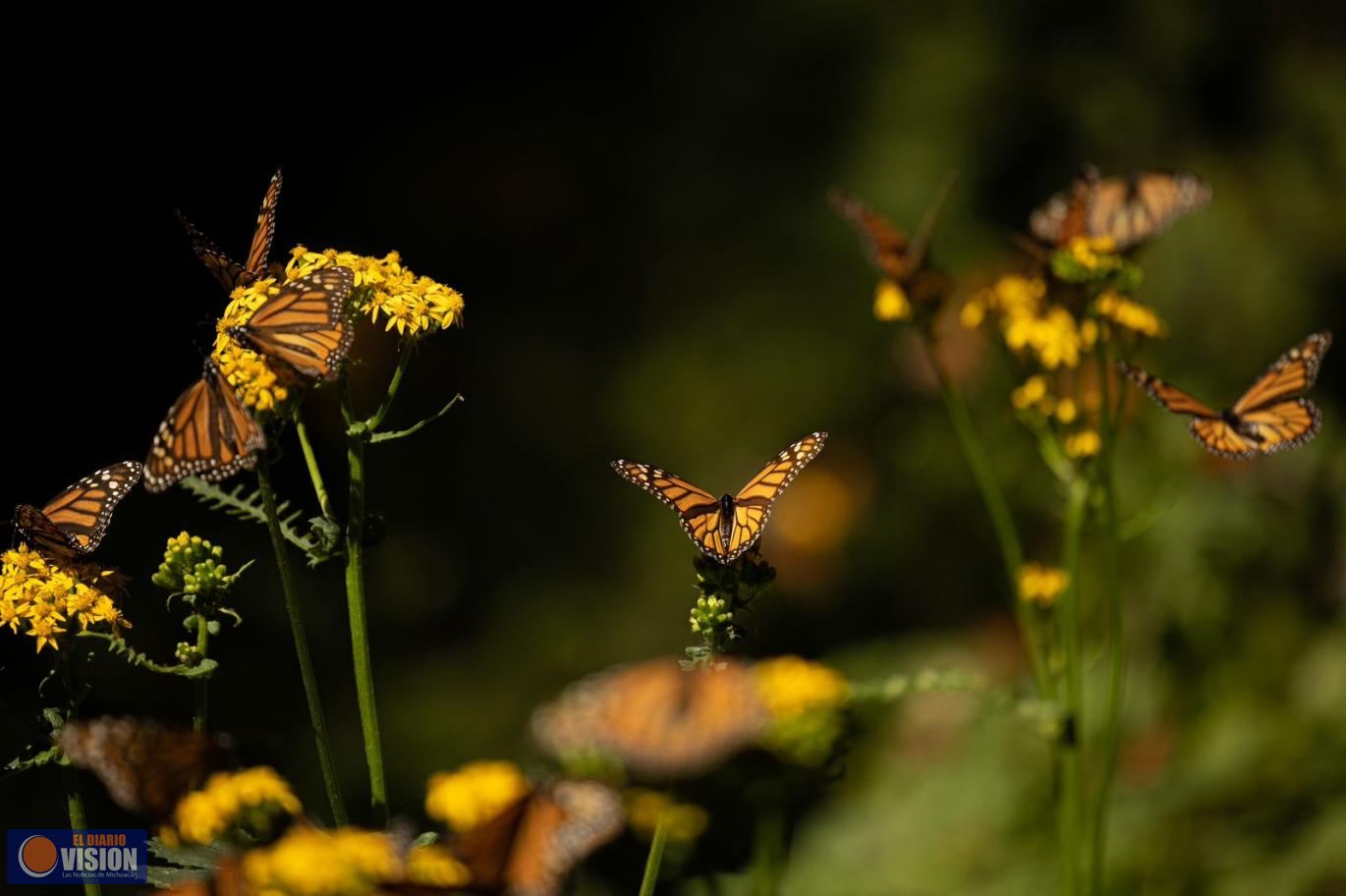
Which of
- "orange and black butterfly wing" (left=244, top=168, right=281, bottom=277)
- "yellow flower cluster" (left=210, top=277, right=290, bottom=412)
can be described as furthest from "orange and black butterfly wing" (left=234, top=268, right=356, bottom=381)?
"orange and black butterfly wing" (left=244, top=168, right=281, bottom=277)

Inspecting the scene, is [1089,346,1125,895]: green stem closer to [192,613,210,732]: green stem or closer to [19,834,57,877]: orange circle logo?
[192,613,210,732]: green stem

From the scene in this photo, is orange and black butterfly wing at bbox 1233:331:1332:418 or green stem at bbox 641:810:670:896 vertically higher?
orange and black butterfly wing at bbox 1233:331:1332:418

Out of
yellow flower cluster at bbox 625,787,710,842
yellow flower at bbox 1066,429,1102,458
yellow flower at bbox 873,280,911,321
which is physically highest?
yellow flower at bbox 873,280,911,321

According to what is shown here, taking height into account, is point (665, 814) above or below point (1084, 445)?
below

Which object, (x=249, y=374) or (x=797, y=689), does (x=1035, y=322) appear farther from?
(x=249, y=374)

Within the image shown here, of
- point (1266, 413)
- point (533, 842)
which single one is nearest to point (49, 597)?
point (533, 842)

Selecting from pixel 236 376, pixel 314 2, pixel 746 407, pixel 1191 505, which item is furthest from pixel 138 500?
pixel 1191 505
